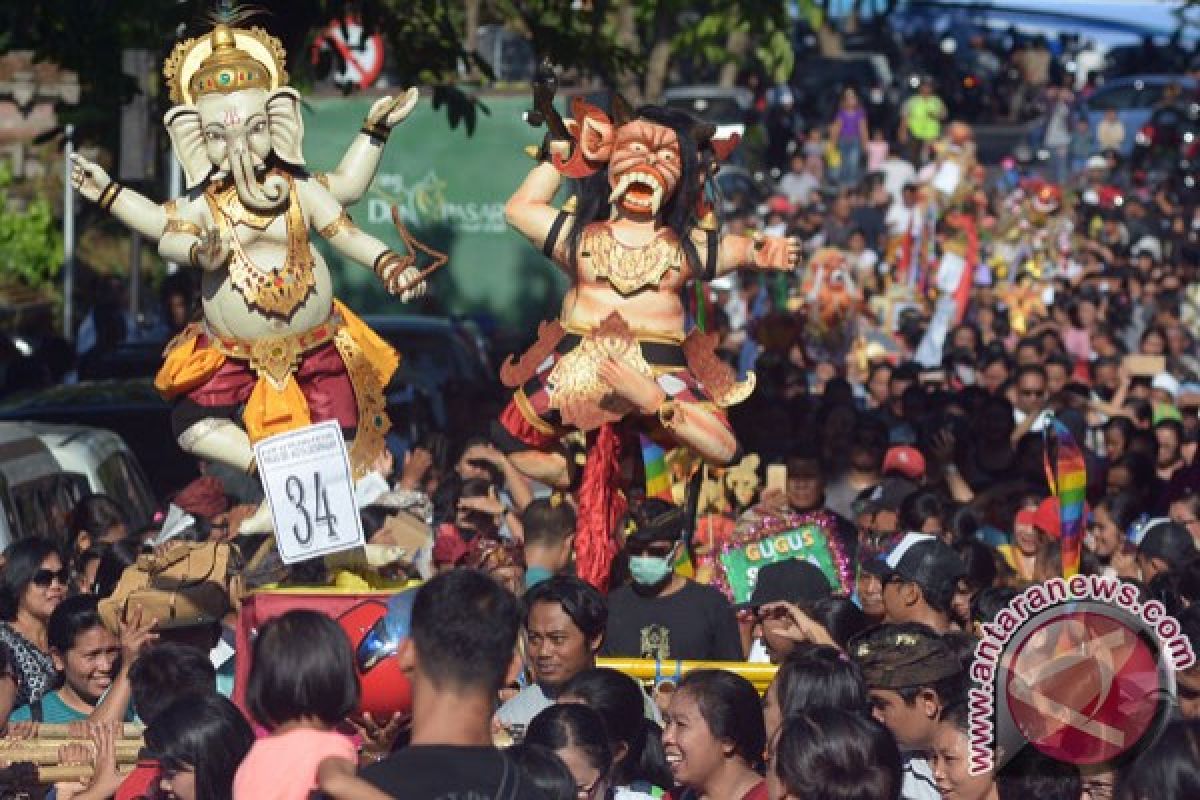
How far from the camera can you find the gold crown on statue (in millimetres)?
8875

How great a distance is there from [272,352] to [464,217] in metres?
11.0

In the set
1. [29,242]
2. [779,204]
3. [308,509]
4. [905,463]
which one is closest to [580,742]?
[308,509]

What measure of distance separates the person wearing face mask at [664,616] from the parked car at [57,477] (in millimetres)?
2757

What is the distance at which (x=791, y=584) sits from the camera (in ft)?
29.5

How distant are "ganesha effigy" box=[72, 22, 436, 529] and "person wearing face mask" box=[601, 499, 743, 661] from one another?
3.32ft

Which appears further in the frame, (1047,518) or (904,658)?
(1047,518)

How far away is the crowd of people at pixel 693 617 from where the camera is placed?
18.9 ft

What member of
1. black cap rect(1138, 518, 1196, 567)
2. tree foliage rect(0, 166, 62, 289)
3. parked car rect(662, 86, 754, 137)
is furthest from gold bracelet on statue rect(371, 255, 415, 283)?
parked car rect(662, 86, 754, 137)

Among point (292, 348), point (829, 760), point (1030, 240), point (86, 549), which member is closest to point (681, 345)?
point (292, 348)

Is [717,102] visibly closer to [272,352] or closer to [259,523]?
[272,352]

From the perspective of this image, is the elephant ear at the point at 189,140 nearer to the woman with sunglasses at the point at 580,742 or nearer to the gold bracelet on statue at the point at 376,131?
the gold bracelet on statue at the point at 376,131

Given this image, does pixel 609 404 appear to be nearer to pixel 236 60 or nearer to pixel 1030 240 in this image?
pixel 236 60

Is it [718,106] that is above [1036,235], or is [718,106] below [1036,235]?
below

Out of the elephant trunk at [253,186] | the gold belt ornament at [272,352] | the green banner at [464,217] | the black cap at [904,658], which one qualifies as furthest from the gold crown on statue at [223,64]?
the green banner at [464,217]
